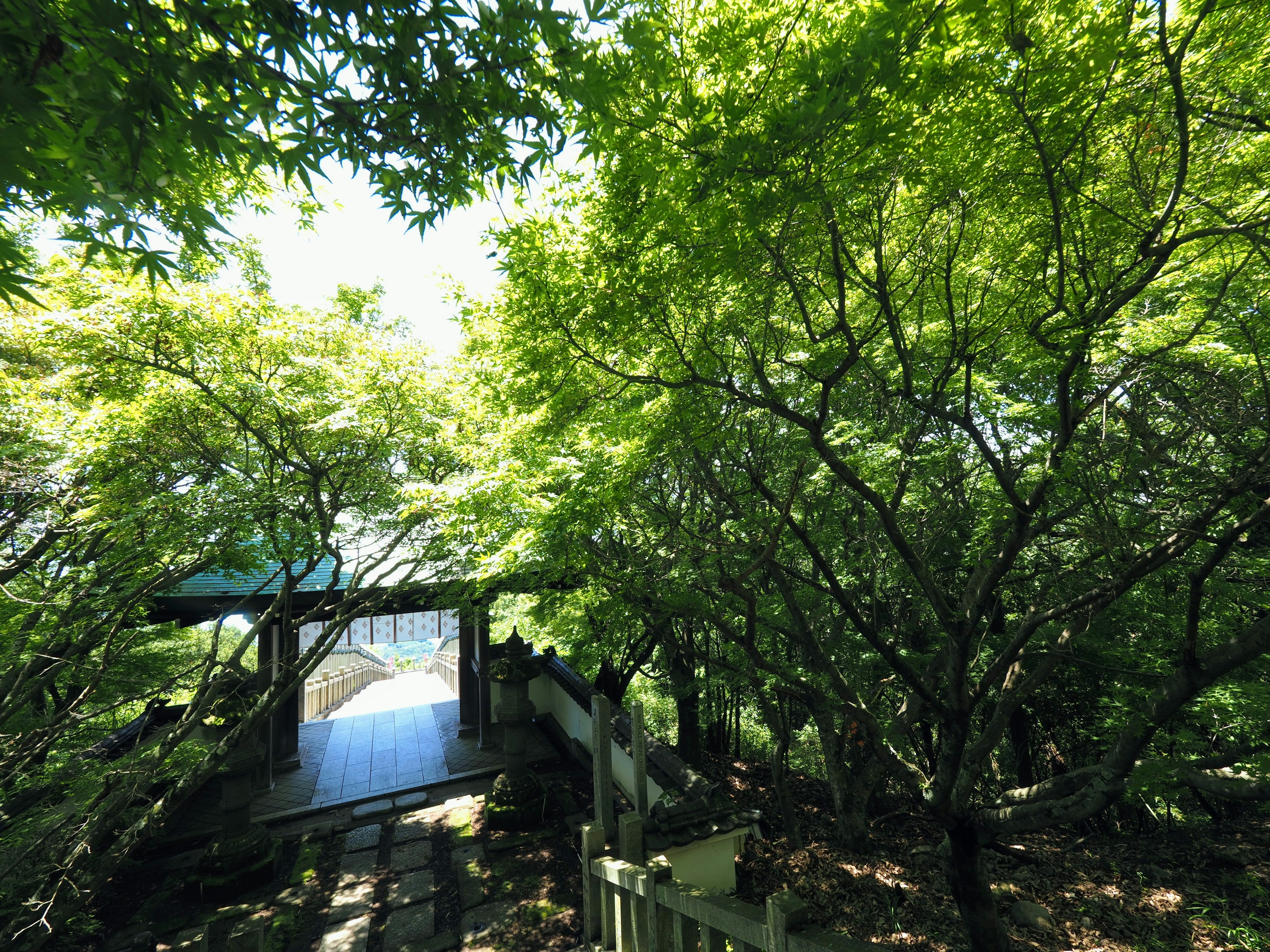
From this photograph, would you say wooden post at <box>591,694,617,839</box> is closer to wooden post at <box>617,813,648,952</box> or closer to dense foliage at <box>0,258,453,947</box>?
wooden post at <box>617,813,648,952</box>

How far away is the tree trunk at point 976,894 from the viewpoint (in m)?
5.19

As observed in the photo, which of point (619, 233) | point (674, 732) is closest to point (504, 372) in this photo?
point (619, 233)

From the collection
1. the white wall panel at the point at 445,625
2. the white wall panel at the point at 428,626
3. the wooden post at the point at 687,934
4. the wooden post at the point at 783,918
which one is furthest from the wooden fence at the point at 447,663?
the wooden post at the point at 783,918

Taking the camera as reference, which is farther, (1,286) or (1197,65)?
(1197,65)

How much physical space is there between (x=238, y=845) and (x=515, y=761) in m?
3.60

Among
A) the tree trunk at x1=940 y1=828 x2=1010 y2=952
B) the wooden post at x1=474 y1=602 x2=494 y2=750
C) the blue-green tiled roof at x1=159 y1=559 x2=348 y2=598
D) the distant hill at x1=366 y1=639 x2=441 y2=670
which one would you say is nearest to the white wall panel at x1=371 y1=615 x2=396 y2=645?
the wooden post at x1=474 y1=602 x2=494 y2=750

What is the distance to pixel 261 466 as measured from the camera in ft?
23.2

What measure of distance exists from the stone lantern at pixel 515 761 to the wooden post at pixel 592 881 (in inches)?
139

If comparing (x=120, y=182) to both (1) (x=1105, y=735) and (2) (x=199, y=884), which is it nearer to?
(2) (x=199, y=884)

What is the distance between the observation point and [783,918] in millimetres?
2758

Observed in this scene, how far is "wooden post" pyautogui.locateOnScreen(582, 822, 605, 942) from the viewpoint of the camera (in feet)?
16.0

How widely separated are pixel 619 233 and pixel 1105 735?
408 inches

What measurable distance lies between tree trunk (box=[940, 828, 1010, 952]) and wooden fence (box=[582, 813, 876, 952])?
2.59 m

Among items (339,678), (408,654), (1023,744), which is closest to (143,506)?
(1023,744)
